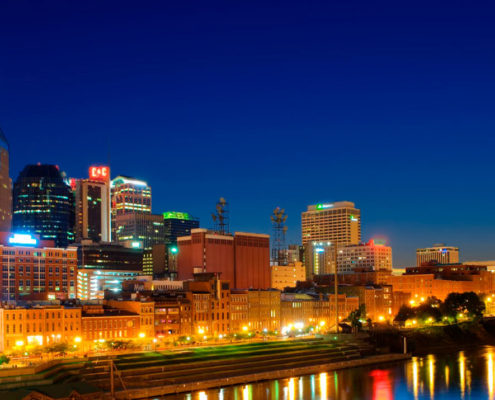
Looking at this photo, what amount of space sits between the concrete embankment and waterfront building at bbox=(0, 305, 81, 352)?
28.5 metres

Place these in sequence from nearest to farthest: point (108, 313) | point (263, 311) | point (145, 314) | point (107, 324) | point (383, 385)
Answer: point (383, 385), point (107, 324), point (108, 313), point (145, 314), point (263, 311)

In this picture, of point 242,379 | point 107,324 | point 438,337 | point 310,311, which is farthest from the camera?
point 310,311

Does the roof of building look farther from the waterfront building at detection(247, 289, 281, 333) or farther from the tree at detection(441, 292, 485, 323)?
the tree at detection(441, 292, 485, 323)

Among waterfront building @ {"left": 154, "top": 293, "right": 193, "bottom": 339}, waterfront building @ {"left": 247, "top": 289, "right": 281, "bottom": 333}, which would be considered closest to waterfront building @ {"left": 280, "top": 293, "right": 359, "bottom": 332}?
→ waterfront building @ {"left": 247, "top": 289, "right": 281, "bottom": 333}

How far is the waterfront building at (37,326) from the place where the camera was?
390 feet

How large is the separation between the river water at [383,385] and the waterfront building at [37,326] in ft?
114

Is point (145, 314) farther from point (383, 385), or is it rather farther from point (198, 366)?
point (383, 385)

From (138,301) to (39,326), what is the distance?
2261 centimetres

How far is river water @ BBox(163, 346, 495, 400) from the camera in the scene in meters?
99.3

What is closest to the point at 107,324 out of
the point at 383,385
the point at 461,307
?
the point at 383,385

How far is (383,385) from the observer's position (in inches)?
4294

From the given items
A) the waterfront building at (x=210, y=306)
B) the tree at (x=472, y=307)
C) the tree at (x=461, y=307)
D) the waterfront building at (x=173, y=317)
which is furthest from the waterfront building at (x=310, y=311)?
the waterfront building at (x=173, y=317)

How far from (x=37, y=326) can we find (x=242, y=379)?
122ft

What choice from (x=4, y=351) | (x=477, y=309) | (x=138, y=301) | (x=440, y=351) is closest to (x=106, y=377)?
(x=4, y=351)
